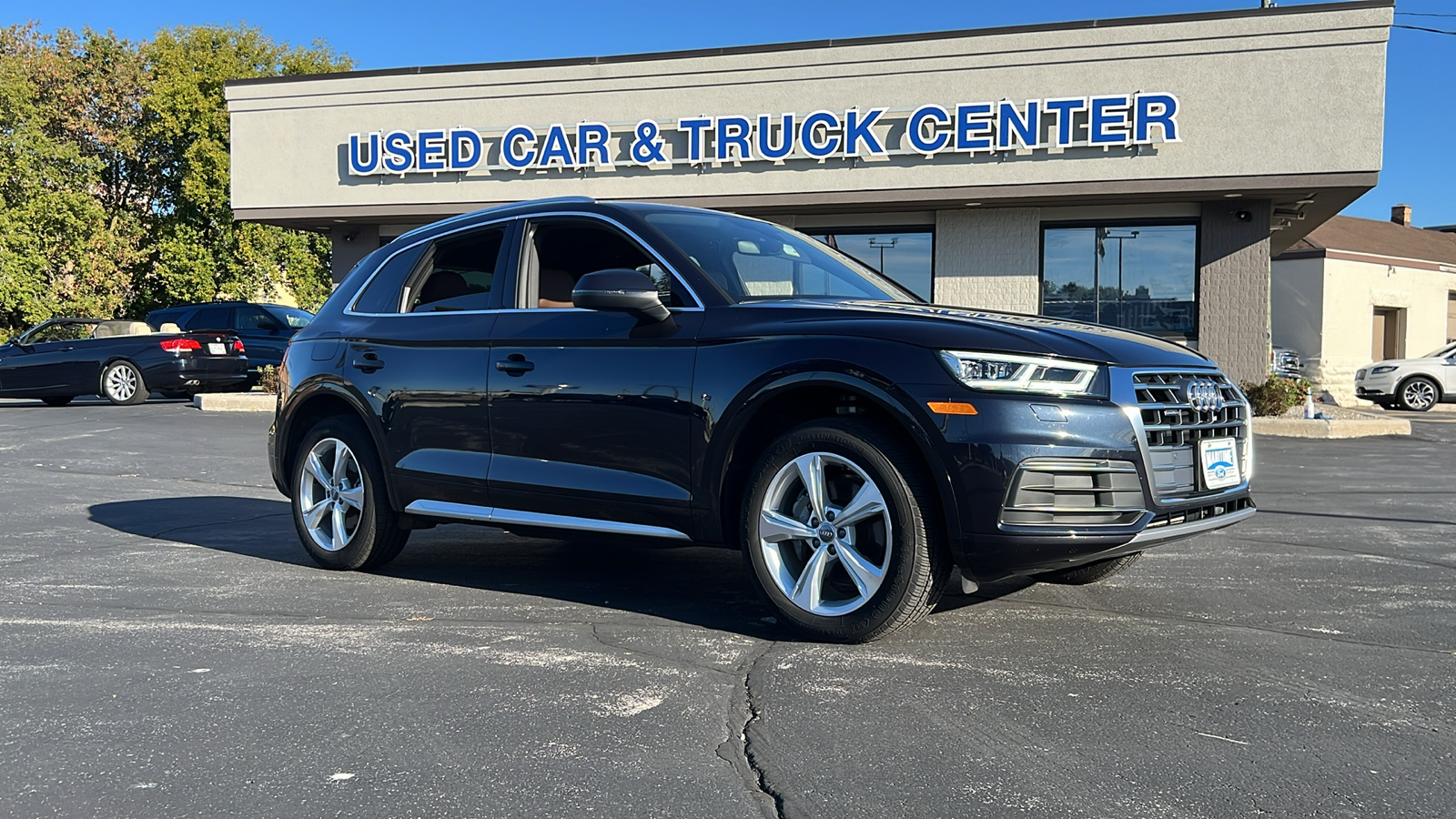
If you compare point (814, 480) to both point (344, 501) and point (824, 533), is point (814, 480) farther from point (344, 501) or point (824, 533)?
point (344, 501)

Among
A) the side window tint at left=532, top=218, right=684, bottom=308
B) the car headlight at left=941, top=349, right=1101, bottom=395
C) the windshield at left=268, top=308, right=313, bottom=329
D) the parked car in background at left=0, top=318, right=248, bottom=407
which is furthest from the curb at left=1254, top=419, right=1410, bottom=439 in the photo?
the parked car in background at left=0, top=318, right=248, bottom=407

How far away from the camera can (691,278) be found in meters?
5.23

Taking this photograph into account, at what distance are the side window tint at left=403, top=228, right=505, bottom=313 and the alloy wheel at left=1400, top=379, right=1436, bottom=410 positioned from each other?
23.2m

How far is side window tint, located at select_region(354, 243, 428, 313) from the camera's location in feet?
21.4

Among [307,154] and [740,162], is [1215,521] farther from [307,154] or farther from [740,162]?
[307,154]

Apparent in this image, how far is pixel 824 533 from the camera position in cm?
465

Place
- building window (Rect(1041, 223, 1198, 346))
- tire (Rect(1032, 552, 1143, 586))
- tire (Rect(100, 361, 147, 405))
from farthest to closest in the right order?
tire (Rect(100, 361, 147, 405)), building window (Rect(1041, 223, 1198, 346)), tire (Rect(1032, 552, 1143, 586))

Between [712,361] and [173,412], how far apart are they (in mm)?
15456

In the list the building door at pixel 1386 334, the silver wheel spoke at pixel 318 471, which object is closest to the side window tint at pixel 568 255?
the silver wheel spoke at pixel 318 471

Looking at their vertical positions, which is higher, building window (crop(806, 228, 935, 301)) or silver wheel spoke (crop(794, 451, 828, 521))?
building window (crop(806, 228, 935, 301))

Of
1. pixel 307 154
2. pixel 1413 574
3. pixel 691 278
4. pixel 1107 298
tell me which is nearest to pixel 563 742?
pixel 691 278

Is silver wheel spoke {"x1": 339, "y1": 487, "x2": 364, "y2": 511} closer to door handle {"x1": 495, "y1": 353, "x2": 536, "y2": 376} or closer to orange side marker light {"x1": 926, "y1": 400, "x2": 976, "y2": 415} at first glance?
door handle {"x1": 495, "y1": 353, "x2": 536, "y2": 376}

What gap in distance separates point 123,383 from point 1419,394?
77.7 ft

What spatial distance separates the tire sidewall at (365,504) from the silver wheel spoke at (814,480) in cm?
253
